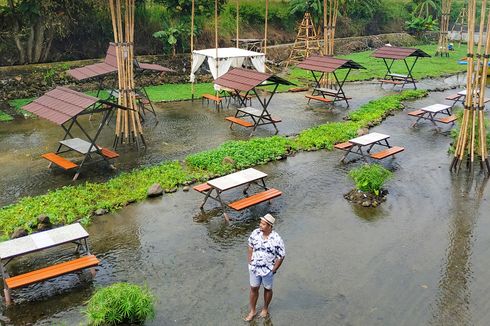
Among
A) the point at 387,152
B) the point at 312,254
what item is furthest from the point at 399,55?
the point at 312,254

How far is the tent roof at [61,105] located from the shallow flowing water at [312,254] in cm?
165

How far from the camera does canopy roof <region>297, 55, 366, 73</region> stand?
19.8 meters

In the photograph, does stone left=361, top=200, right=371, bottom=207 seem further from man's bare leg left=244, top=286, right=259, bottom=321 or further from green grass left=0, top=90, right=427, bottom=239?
man's bare leg left=244, top=286, right=259, bottom=321

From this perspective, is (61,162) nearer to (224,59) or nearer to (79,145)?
(79,145)

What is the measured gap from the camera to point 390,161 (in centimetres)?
1429

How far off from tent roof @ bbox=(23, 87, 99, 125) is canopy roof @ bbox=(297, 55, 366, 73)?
34.9 feet

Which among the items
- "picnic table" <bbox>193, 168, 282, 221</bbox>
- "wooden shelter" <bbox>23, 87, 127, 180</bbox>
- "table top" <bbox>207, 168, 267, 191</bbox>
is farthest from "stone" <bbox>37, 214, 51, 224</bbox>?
"table top" <bbox>207, 168, 267, 191</bbox>

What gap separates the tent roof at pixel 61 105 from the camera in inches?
477

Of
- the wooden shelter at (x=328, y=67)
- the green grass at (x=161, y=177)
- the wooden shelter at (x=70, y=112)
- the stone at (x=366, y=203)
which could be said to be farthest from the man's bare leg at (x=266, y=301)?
the wooden shelter at (x=328, y=67)

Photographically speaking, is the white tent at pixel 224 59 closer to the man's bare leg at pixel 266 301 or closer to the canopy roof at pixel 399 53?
the canopy roof at pixel 399 53

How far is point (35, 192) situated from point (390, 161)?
970cm

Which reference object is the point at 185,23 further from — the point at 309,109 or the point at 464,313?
the point at 464,313

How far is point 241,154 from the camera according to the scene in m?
14.2

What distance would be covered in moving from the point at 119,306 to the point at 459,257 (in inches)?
244
